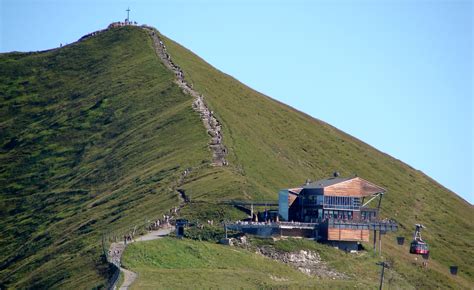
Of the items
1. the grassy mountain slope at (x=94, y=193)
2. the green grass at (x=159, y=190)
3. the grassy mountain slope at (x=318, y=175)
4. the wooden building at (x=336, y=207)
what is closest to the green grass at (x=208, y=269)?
the green grass at (x=159, y=190)

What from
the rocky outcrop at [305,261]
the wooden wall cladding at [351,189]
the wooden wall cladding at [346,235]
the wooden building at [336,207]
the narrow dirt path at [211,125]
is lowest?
the rocky outcrop at [305,261]

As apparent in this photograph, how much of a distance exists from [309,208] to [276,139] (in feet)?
151

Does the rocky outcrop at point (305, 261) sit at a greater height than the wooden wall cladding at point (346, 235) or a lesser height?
lesser

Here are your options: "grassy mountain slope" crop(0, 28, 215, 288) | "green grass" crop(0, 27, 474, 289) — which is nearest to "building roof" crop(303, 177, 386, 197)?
"green grass" crop(0, 27, 474, 289)

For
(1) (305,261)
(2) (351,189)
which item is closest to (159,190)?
(2) (351,189)

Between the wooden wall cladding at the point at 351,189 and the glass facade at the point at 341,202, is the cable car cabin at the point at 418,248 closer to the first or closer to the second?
the wooden wall cladding at the point at 351,189

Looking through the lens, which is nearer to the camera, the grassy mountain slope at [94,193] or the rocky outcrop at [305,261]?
the rocky outcrop at [305,261]

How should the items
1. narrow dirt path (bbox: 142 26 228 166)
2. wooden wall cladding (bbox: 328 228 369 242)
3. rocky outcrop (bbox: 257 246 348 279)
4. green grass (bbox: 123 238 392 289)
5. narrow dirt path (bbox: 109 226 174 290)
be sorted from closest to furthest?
1. narrow dirt path (bbox: 109 226 174 290)
2. green grass (bbox: 123 238 392 289)
3. rocky outcrop (bbox: 257 246 348 279)
4. wooden wall cladding (bbox: 328 228 369 242)
5. narrow dirt path (bbox: 142 26 228 166)

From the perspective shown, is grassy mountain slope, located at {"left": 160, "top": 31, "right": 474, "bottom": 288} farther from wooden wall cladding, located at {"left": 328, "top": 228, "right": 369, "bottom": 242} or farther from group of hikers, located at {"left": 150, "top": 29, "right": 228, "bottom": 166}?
wooden wall cladding, located at {"left": 328, "top": 228, "right": 369, "bottom": 242}

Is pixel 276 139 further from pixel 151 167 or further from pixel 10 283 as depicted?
pixel 10 283

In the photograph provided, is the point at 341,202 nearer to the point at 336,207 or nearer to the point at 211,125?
the point at 336,207

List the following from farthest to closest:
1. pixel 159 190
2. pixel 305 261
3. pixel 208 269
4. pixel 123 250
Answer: pixel 159 190
pixel 305 261
pixel 123 250
pixel 208 269

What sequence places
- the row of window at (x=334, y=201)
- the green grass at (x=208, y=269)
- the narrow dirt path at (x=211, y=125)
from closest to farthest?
1. the green grass at (x=208, y=269)
2. the row of window at (x=334, y=201)
3. the narrow dirt path at (x=211, y=125)

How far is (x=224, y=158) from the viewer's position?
522 feet
